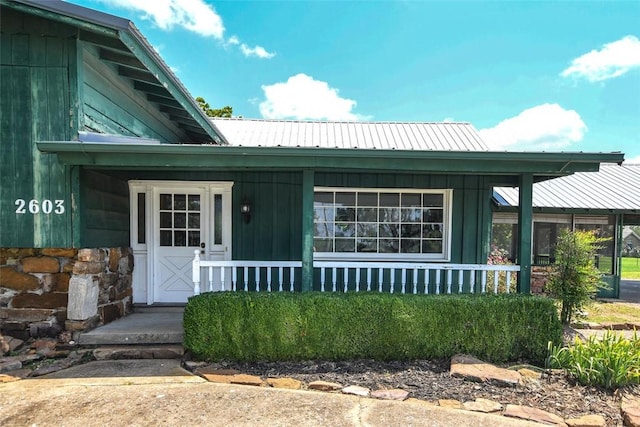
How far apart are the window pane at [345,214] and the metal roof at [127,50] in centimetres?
323

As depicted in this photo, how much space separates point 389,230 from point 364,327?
99.1 inches

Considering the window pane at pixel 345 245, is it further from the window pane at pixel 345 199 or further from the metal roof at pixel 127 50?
the metal roof at pixel 127 50

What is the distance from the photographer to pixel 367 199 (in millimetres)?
6062

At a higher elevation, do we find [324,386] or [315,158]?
[315,158]

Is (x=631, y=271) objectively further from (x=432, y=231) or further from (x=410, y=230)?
(x=410, y=230)

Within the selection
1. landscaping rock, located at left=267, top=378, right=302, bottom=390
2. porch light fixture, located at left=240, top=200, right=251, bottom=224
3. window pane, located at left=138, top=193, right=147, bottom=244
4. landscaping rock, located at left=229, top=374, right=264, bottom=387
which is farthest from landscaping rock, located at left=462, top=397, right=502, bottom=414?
window pane, located at left=138, top=193, right=147, bottom=244

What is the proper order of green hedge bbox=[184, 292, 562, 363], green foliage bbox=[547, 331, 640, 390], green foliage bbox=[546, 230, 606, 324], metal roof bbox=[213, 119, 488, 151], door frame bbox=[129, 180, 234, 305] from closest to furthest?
green foliage bbox=[547, 331, 640, 390], green hedge bbox=[184, 292, 562, 363], green foliage bbox=[546, 230, 606, 324], door frame bbox=[129, 180, 234, 305], metal roof bbox=[213, 119, 488, 151]

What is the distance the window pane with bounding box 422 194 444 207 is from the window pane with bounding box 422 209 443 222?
0.35 ft

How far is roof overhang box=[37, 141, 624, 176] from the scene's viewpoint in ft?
12.7

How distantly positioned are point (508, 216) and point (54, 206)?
32.3 ft

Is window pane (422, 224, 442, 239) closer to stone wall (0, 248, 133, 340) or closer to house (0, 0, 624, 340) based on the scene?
house (0, 0, 624, 340)

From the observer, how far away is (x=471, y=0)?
7.40 metres

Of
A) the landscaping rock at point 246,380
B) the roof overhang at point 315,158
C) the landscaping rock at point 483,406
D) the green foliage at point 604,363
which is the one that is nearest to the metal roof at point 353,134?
the roof overhang at point 315,158

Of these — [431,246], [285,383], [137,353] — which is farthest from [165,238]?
[431,246]
